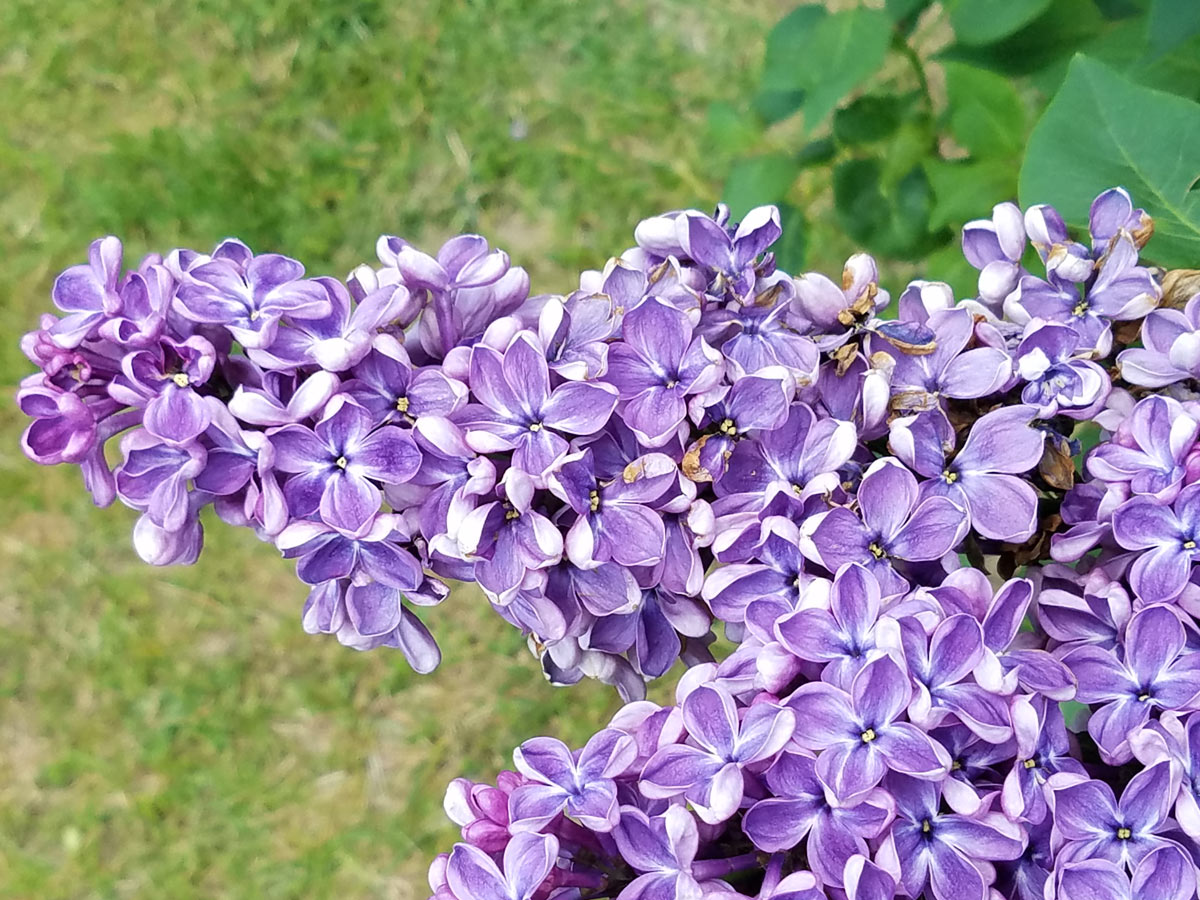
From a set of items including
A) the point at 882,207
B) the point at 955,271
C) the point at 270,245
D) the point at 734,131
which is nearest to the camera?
the point at 955,271

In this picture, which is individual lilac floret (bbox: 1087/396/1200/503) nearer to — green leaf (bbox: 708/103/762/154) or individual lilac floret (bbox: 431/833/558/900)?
individual lilac floret (bbox: 431/833/558/900)

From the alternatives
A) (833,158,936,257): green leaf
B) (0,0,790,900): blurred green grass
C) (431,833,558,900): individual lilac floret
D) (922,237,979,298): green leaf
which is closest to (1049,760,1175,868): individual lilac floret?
(431,833,558,900): individual lilac floret

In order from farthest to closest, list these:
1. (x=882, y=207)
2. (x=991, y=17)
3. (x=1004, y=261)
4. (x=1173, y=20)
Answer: (x=882, y=207)
(x=991, y=17)
(x=1173, y=20)
(x=1004, y=261)

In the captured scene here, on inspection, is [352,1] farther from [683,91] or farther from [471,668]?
[471,668]

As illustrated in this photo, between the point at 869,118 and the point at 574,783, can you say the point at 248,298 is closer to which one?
the point at 574,783

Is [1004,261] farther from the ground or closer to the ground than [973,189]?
farther from the ground

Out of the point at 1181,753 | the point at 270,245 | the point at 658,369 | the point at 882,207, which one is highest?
the point at 658,369

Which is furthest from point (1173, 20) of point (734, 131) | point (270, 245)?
point (270, 245)
